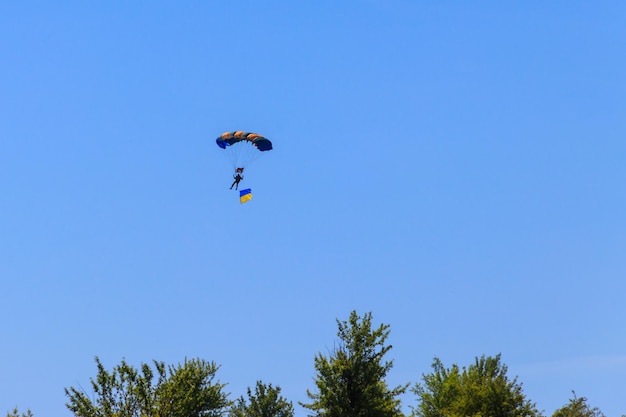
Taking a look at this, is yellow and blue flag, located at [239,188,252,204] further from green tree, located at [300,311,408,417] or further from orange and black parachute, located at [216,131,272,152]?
green tree, located at [300,311,408,417]

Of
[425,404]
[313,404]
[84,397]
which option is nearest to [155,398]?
[84,397]

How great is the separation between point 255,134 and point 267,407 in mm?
26822

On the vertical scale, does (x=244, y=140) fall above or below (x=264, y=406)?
above

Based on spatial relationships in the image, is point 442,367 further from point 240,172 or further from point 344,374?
point 344,374

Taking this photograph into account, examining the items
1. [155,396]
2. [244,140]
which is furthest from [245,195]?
[155,396]

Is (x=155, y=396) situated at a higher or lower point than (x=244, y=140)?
lower

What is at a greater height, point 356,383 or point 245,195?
point 245,195

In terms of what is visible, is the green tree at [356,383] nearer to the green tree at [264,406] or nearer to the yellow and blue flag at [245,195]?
the green tree at [264,406]

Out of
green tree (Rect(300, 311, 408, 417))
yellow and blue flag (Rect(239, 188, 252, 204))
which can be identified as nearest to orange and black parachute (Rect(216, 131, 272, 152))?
yellow and blue flag (Rect(239, 188, 252, 204))

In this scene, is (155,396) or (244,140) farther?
(244,140)

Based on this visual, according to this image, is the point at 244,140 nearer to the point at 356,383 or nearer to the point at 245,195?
the point at 245,195

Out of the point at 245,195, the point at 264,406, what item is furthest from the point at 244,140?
the point at 264,406

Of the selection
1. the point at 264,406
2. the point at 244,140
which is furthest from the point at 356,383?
the point at 244,140

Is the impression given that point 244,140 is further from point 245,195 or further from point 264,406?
point 264,406
